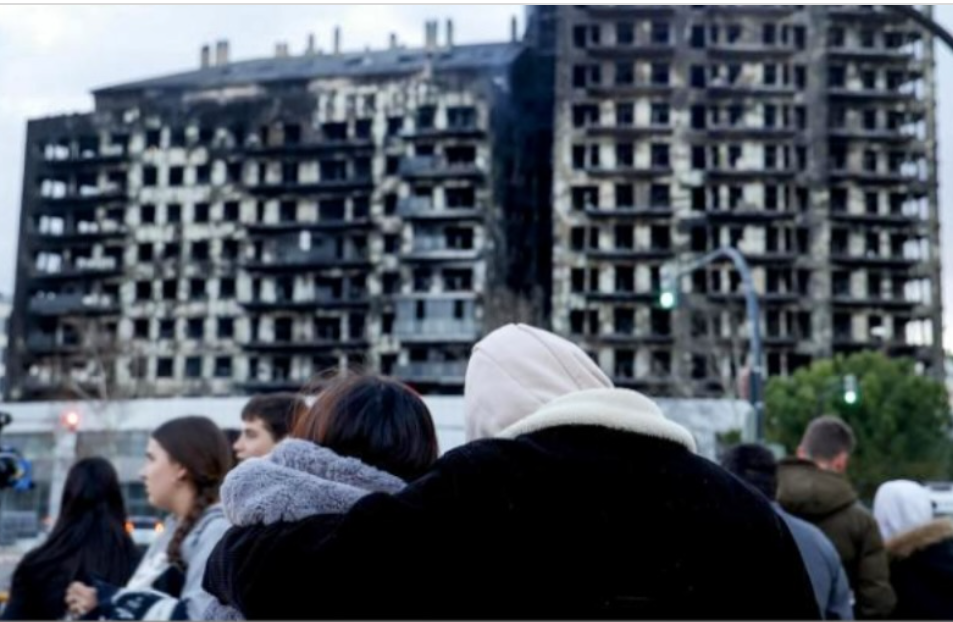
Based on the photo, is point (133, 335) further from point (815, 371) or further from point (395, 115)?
point (815, 371)

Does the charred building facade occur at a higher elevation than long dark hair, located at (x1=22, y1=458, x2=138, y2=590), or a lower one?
higher

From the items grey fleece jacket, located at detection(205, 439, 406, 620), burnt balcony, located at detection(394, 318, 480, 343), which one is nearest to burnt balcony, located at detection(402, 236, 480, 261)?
burnt balcony, located at detection(394, 318, 480, 343)

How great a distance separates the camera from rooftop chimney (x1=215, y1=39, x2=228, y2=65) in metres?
82.1

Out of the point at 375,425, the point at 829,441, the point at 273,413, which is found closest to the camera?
the point at 375,425

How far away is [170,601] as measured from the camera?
3.73 m

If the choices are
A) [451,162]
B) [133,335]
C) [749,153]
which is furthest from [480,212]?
[133,335]

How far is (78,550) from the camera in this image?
15.3 ft

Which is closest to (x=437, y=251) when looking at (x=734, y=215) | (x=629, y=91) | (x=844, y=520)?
(x=629, y=91)

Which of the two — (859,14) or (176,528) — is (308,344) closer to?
(859,14)

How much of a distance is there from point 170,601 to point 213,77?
2977 inches

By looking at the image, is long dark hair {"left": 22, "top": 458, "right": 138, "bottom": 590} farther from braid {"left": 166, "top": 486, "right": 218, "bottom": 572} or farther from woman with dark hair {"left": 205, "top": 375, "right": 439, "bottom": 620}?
woman with dark hair {"left": 205, "top": 375, "right": 439, "bottom": 620}

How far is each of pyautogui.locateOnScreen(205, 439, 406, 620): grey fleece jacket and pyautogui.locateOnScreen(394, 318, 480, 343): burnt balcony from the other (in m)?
61.5

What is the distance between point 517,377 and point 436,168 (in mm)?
64494

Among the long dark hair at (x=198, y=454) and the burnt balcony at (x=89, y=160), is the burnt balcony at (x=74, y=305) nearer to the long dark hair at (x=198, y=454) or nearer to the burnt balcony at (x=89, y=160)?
the burnt balcony at (x=89, y=160)
